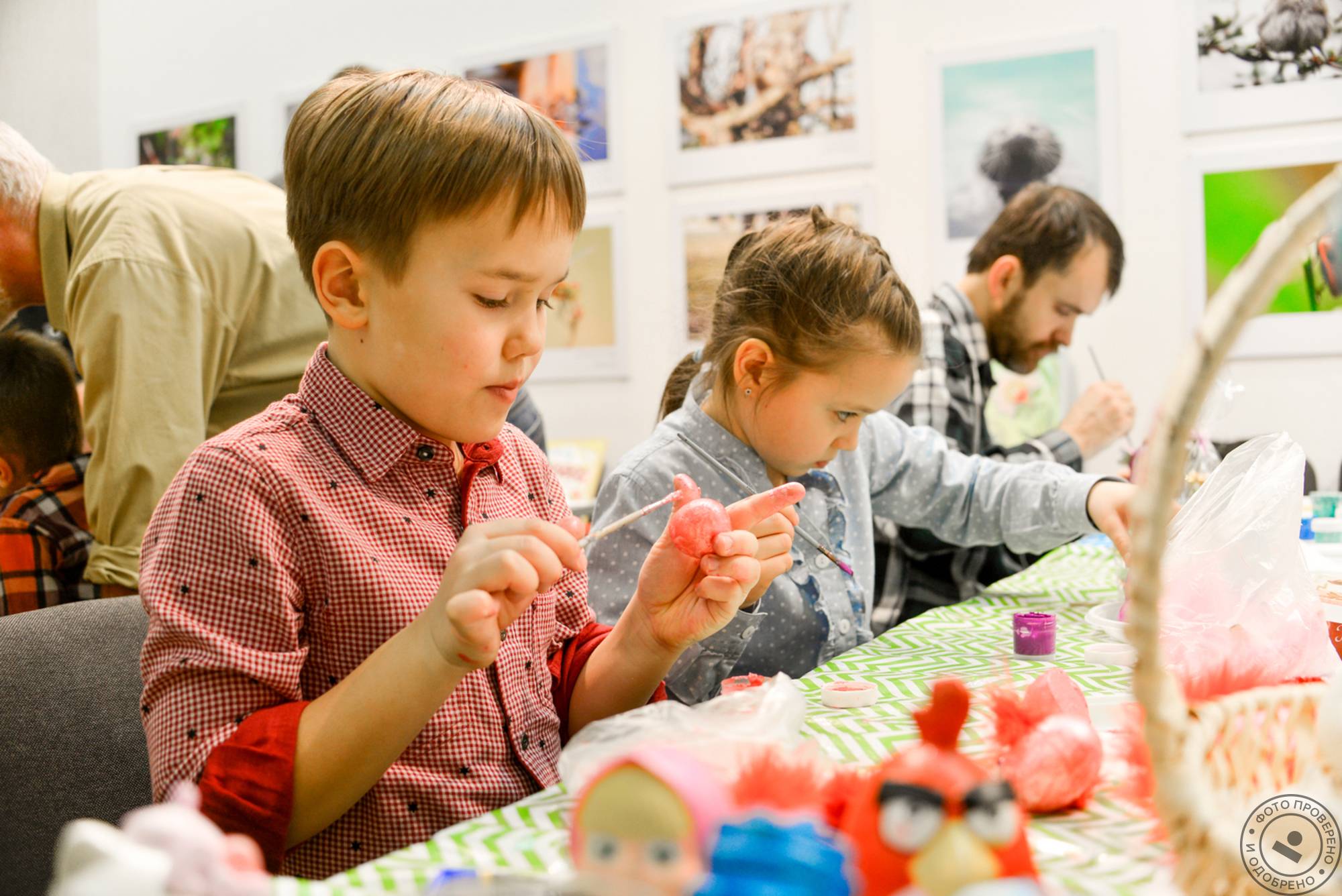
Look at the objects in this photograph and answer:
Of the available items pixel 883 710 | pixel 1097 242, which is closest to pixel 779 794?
pixel 883 710

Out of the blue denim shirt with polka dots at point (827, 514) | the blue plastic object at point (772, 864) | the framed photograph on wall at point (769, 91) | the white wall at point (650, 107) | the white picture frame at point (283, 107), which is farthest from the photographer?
the white picture frame at point (283, 107)

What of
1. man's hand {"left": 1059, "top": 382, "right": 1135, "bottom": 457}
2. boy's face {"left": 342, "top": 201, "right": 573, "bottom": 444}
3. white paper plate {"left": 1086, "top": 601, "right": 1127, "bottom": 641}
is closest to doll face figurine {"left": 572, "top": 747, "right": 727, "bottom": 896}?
boy's face {"left": 342, "top": 201, "right": 573, "bottom": 444}

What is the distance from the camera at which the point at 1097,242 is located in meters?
2.24

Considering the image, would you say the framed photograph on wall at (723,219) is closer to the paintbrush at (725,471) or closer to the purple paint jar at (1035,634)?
the paintbrush at (725,471)

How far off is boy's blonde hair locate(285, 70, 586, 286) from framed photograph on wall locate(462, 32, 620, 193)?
2.53 meters

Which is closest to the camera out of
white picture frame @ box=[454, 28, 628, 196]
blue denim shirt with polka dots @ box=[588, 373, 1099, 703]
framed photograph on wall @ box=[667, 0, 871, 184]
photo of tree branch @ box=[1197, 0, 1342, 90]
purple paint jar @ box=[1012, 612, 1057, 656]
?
purple paint jar @ box=[1012, 612, 1057, 656]

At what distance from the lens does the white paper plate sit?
44.3 inches

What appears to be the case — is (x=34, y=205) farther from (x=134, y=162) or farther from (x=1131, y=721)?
(x=134, y=162)

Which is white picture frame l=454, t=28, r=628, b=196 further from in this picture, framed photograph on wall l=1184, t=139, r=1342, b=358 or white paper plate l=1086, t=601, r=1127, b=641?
white paper plate l=1086, t=601, r=1127, b=641

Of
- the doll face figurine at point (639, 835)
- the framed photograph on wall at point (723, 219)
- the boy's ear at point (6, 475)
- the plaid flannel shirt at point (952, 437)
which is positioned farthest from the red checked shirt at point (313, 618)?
the framed photograph on wall at point (723, 219)

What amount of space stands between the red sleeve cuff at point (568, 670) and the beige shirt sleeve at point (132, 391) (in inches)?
28.1

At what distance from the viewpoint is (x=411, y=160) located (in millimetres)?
810

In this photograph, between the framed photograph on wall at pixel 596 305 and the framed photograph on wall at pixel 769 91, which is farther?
the framed photograph on wall at pixel 596 305

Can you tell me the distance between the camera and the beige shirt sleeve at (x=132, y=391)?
1.45 metres
